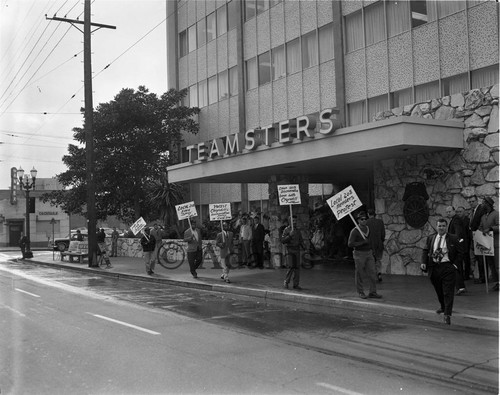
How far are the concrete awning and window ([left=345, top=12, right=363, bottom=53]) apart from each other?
4.97m

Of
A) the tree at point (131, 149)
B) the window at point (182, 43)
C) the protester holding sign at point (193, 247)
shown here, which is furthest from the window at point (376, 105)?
the window at point (182, 43)

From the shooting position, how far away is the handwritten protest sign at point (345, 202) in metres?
12.1

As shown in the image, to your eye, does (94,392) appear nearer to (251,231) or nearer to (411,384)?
(411,384)

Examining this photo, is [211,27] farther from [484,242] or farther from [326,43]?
[484,242]

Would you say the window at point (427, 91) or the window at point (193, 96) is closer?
the window at point (427, 91)

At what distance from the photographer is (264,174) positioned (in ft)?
59.2

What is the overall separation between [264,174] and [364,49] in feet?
20.0

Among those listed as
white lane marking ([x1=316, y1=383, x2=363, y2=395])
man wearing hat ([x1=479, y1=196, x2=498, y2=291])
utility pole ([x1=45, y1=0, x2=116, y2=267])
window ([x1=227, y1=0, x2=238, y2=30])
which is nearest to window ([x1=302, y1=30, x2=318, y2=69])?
window ([x1=227, y1=0, x2=238, y2=30])

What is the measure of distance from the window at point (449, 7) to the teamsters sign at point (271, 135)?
556cm

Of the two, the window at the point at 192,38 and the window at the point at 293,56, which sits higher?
the window at the point at 192,38

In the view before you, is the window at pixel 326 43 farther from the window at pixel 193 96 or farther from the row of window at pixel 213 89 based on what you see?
the window at pixel 193 96

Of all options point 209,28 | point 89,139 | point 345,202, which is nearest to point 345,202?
point 345,202

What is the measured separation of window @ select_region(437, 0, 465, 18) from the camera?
1584cm

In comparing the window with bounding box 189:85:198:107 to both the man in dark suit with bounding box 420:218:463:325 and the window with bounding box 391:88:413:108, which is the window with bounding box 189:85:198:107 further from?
the man in dark suit with bounding box 420:218:463:325
